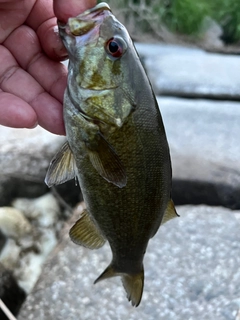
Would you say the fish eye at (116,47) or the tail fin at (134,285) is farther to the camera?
the tail fin at (134,285)

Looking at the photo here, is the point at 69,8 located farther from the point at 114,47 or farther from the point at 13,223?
the point at 13,223

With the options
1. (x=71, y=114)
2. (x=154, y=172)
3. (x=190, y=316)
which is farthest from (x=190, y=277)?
(x=71, y=114)

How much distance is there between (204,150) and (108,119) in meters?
2.58

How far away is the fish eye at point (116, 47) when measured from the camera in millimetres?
1517

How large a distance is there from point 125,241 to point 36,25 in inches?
37.4

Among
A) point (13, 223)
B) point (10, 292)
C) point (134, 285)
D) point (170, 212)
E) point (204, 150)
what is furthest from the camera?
point (204, 150)

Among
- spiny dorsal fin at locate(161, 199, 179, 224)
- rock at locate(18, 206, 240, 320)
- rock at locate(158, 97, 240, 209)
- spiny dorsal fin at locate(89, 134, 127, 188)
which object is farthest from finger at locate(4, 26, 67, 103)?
rock at locate(158, 97, 240, 209)

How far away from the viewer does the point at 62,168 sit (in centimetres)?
164

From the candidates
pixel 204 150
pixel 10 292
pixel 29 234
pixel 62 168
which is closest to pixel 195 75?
pixel 204 150

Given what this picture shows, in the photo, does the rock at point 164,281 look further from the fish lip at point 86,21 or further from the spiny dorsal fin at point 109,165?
the fish lip at point 86,21

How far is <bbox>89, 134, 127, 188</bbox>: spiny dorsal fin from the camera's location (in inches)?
59.3

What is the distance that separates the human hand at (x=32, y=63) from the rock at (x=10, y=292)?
5.02ft

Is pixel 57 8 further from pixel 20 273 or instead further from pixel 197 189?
pixel 197 189

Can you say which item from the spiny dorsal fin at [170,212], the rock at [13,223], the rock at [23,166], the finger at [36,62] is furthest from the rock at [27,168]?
the spiny dorsal fin at [170,212]
